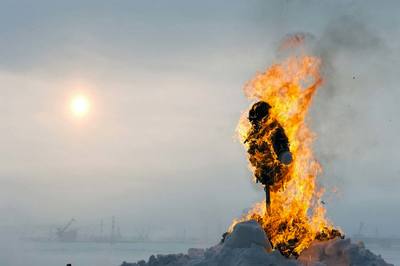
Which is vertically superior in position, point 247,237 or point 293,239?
point 247,237

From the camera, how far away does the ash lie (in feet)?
121

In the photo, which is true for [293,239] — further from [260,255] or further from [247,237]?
[260,255]

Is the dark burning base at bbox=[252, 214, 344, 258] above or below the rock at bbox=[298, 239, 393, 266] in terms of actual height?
above

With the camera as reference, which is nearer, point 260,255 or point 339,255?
point 260,255

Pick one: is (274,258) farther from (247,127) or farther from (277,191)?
(247,127)

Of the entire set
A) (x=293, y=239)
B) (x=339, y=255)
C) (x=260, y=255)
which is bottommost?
(x=339, y=255)

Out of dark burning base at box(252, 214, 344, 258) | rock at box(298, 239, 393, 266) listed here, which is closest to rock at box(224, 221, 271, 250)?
rock at box(298, 239, 393, 266)

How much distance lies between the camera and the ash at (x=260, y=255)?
121 ft

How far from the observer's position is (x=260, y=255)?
36688 millimetres

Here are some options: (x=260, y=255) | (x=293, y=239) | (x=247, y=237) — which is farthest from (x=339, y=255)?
(x=247, y=237)

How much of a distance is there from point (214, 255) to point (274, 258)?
439 cm

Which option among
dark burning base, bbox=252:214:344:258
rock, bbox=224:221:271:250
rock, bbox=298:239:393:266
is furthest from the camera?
dark burning base, bbox=252:214:344:258

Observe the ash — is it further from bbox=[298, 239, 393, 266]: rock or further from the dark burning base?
the dark burning base

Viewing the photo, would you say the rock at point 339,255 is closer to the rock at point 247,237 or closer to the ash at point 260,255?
the ash at point 260,255
